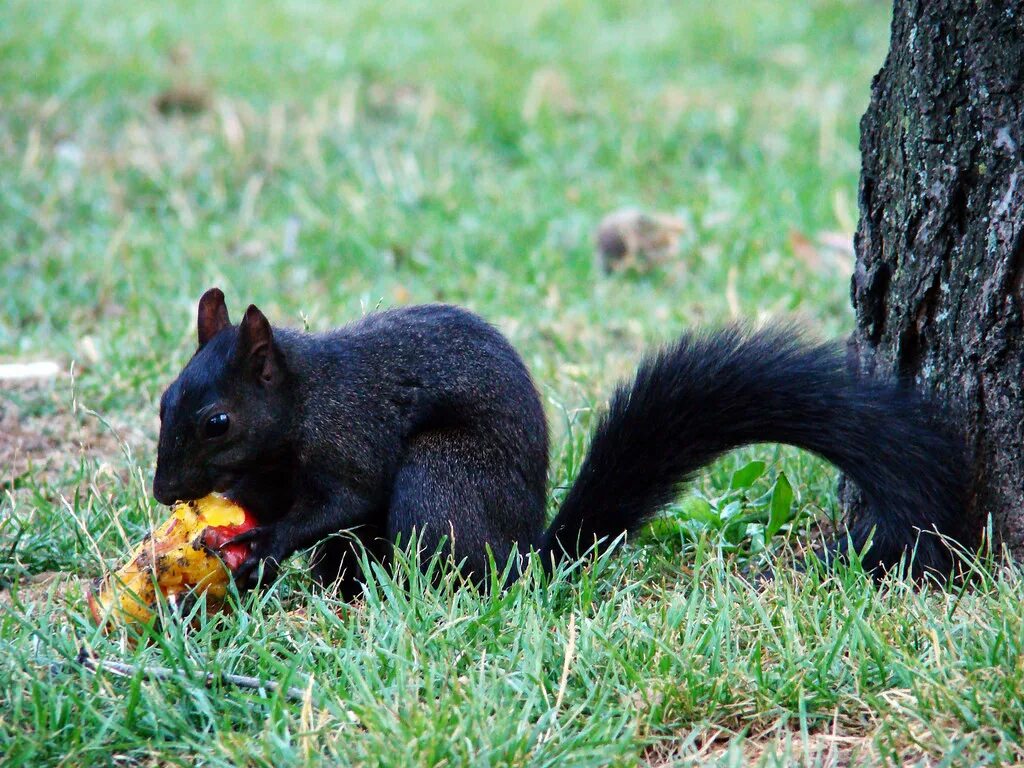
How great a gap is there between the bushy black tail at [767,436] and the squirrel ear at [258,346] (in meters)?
0.74

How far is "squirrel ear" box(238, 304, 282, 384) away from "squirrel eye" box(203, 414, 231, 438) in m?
0.13

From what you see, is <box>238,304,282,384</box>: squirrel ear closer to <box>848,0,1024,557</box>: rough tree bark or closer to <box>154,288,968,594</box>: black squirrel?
<box>154,288,968,594</box>: black squirrel

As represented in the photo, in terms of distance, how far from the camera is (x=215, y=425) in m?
2.87

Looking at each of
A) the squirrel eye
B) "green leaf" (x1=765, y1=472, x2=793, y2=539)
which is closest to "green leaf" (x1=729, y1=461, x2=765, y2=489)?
"green leaf" (x1=765, y1=472, x2=793, y2=539)

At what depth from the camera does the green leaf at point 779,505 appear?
3.11 m

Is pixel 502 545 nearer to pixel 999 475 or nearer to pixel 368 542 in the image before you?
pixel 368 542

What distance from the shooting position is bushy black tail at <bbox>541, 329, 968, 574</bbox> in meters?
2.75

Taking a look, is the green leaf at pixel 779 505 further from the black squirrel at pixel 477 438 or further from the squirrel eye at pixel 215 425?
the squirrel eye at pixel 215 425

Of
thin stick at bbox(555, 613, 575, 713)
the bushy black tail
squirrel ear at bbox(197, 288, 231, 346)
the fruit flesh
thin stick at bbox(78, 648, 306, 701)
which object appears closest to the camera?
thin stick at bbox(555, 613, 575, 713)

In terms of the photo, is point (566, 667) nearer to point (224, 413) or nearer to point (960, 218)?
point (224, 413)

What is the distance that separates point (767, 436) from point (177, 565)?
1.29 m

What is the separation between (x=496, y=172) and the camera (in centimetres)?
661

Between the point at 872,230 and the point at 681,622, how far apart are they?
1.09 metres

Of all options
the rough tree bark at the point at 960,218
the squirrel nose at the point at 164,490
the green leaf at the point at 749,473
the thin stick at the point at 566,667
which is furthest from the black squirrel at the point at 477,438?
the thin stick at the point at 566,667
